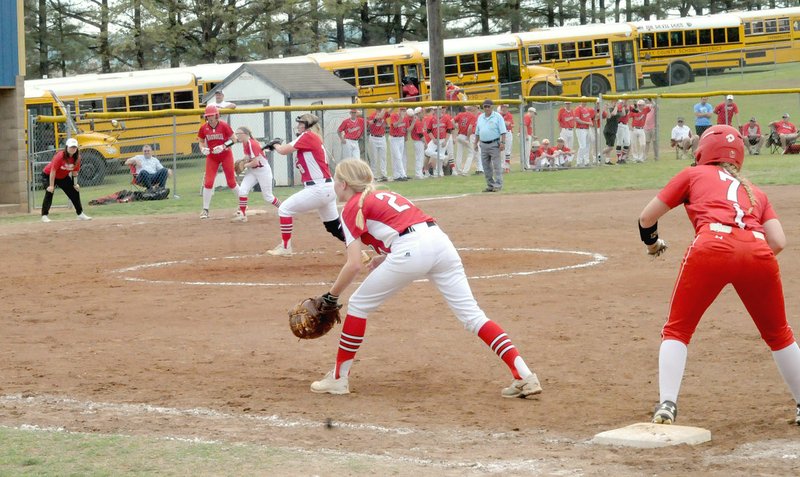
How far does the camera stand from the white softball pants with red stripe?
7833 mm

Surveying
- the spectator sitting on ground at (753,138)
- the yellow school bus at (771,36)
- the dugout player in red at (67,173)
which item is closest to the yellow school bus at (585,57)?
the yellow school bus at (771,36)

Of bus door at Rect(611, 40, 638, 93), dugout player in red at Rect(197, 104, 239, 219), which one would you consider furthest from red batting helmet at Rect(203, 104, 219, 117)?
bus door at Rect(611, 40, 638, 93)

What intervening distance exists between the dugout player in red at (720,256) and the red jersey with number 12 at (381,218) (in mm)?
1705

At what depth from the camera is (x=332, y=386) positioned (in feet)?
26.6

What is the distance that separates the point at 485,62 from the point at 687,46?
11.8 metres

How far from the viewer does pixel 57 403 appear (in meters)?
7.89

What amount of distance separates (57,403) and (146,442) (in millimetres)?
1477

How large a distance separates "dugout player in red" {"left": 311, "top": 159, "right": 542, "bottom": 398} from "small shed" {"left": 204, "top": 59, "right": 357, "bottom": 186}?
67.7 ft

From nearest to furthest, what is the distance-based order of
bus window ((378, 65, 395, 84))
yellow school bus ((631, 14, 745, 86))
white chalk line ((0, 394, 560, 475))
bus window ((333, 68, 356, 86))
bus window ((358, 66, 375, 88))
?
white chalk line ((0, 394, 560, 475)) < bus window ((333, 68, 356, 86)) < bus window ((358, 66, 375, 88)) < bus window ((378, 65, 395, 84)) < yellow school bus ((631, 14, 745, 86))

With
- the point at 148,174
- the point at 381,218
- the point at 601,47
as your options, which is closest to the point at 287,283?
the point at 381,218

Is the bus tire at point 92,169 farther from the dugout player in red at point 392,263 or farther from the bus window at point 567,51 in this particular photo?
the dugout player in red at point 392,263

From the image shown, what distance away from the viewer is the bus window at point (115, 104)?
36.9 m

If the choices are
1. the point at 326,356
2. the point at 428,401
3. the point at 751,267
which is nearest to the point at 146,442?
the point at 428,401

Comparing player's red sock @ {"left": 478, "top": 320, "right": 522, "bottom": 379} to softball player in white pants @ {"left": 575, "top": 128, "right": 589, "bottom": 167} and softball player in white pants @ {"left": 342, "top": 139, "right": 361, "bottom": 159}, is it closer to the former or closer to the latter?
softball player in white pants @ {"left": 342, "top": 139, "right": 361, "bottom": 159}
